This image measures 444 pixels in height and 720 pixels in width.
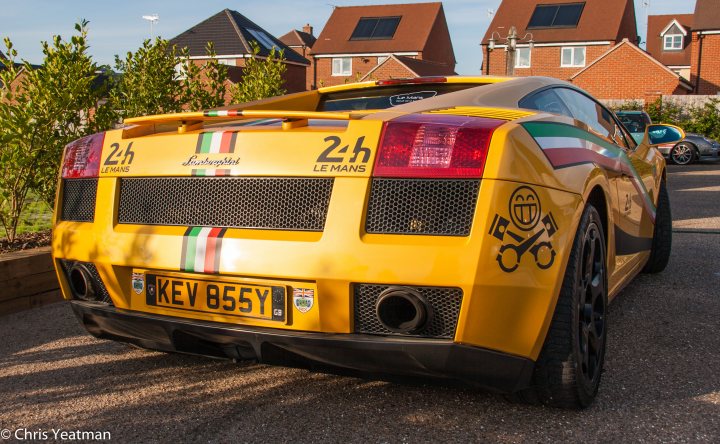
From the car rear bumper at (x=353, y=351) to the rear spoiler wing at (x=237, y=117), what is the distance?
2.46 feet

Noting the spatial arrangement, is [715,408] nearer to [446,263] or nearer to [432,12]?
[446,263]

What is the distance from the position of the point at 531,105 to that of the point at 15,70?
159 inches

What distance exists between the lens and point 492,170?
2.41 m

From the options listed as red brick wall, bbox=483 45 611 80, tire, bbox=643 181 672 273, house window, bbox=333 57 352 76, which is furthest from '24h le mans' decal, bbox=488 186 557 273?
house window, bbox=333 57 352 76

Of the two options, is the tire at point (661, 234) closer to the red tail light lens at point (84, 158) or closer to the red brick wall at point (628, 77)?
the red tail light lens at point (84, 158)

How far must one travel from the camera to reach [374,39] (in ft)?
171

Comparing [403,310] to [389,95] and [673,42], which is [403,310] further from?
[673,42]

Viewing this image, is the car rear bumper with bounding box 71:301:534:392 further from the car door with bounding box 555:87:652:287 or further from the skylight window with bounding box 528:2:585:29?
the skylight window with bounding box 528:2:585:29

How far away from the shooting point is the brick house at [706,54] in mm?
40625

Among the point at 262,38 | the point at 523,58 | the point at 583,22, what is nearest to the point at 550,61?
the point at 523,58

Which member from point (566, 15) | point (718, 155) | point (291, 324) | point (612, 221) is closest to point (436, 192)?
point (291, 324)

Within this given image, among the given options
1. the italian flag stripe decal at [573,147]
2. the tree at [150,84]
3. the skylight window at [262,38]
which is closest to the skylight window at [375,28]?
the skylight window at [262,38]

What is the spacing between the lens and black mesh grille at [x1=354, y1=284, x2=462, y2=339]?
2414 mm

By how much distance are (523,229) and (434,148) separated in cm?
39
